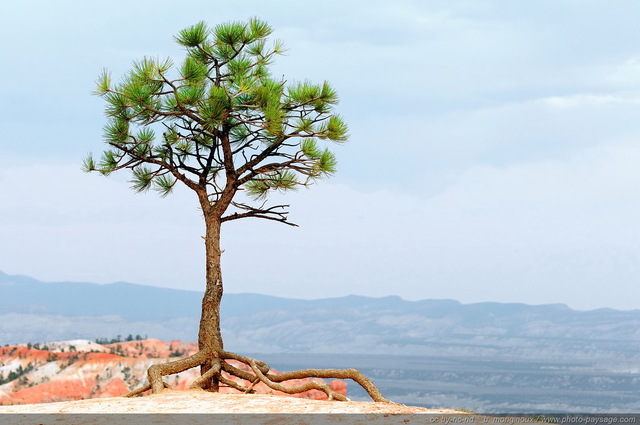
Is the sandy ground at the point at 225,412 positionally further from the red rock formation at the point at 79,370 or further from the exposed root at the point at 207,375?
the red rock formation at the point at 79,370

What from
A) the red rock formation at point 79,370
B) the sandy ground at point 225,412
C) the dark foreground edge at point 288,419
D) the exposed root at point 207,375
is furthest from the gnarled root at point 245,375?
the red rock formation at point 79,370

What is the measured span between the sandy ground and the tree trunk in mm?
2067

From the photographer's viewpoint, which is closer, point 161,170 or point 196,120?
point 196,120

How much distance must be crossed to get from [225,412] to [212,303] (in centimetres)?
338

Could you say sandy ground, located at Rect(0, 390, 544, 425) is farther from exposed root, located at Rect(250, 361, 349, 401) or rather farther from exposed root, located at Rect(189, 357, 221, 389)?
exposed root, located at Rect(189, 357, 221, 389)

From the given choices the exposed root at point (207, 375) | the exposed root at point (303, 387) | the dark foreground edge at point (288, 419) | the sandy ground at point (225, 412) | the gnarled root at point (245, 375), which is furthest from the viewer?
the exposed root at point (207, 375)

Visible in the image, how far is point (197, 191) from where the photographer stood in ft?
37.3

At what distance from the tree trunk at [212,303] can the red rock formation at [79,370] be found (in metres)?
4.82

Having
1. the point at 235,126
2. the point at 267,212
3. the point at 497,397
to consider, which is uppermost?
the point at 235,126

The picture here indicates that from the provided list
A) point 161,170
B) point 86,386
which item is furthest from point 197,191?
point 86,386

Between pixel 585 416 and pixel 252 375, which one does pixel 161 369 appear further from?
pixel 585 416

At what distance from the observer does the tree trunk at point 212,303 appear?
11.0 meters

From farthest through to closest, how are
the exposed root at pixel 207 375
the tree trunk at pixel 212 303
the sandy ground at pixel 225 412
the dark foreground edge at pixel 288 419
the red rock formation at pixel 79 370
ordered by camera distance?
the red rock formation at pixel 79 370 → the tree trunk at pixel 212 303 → the exposed root at pixel 207 375 → the sandy ground at pixel 225 412 → the dark foreground edge at pixel 288 419

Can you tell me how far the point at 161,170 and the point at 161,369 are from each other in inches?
125
